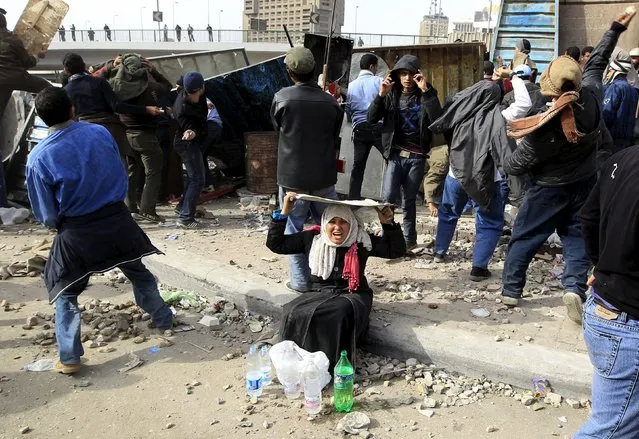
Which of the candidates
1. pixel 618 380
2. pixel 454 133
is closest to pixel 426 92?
pixel 454 133

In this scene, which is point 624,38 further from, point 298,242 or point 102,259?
point 102,259

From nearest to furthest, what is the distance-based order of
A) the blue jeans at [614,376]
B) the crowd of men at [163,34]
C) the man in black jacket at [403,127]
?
the blue jeans at [614,376], the man in black jacket at [403,127], the crowd of men at [163,34]

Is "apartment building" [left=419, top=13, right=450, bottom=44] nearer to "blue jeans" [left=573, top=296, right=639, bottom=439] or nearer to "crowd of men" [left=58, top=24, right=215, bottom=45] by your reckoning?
"crowd of men" [left=58, top=24, right=215, bottom=45]

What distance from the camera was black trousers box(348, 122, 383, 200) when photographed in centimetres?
649

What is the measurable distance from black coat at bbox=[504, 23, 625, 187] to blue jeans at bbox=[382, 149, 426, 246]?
4.45ft

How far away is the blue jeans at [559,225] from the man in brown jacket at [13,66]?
6.08 metres

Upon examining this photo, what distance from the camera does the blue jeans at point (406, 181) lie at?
18.1 ft

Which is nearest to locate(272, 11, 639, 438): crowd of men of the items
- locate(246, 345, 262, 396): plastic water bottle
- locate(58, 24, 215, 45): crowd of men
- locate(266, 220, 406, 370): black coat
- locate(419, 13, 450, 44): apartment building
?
locate(266, 220, 406, 370): black coat

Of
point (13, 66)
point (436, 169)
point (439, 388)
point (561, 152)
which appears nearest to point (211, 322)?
point (439, 388)

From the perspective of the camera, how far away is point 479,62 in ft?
28.2

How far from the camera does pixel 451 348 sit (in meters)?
3.76

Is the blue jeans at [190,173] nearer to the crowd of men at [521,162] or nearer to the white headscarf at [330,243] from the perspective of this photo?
the crowd of men at [521,162]

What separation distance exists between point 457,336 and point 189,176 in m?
4.11

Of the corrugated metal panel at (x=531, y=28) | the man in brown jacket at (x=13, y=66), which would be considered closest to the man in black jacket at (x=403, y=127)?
the man in brown jacket at (x=13, y=66)
